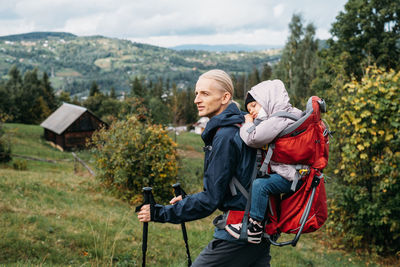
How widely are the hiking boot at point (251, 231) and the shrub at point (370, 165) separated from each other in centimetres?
707

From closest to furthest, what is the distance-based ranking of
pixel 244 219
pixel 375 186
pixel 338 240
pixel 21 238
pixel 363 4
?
1. pixel 244 219
2. pixel 21 238
3. pixel 375 186
4. pixel 338 240
5. pixel 363 4

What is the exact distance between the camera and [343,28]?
26.2m

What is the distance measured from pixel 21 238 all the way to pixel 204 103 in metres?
5.33

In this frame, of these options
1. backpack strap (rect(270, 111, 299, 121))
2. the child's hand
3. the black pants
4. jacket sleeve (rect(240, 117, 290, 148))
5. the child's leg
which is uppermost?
backpack strap (rect(270, 111, 299, 121))

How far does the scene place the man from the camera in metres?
2.55

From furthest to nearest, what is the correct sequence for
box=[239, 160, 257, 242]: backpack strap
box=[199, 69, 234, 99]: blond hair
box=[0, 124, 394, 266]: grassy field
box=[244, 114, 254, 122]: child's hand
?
1. box=[0, 124, 394, 266]: grassy field
2. box=[199, 69, 234, 99]: blond hair
3. box=[244, 114, 254, 122]: child's hand
4. box=[239, 160, 257, 242]: backpack strap

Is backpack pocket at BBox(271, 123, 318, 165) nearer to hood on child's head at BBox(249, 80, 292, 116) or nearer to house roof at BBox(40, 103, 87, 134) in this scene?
hood on child's head at BBox(249, 80, 292, 116)

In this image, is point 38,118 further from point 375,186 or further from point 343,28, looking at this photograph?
point 375,186

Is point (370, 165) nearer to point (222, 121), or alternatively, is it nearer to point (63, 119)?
point (222, 121)

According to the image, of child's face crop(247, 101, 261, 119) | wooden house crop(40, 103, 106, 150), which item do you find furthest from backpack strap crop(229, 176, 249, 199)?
wooden house crop(40, 103, 106, 150)

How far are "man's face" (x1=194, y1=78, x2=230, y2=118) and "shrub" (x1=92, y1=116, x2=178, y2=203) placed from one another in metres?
11.4

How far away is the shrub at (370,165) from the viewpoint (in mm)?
8492

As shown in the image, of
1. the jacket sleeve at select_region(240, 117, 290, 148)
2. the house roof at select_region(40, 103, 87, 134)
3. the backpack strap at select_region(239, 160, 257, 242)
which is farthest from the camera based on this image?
the house roof at select_region(40, 103, 87, 134)

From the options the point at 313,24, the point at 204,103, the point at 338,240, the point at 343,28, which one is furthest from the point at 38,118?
the point at 204,103
